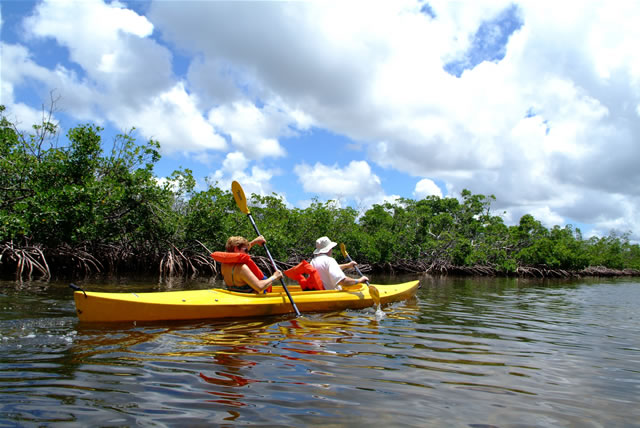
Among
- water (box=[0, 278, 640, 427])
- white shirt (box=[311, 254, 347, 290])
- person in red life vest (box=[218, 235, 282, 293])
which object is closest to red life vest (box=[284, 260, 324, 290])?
white shirt (box=[311, 254, 347, 290])

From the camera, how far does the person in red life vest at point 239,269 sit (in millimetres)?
5211

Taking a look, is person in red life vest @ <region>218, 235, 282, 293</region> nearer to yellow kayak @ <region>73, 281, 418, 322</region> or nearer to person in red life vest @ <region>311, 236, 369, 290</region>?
yellow kayak @ <region>73, 281, 418, 322</region>

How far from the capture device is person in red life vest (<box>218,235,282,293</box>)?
5.21m

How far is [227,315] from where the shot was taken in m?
5.12

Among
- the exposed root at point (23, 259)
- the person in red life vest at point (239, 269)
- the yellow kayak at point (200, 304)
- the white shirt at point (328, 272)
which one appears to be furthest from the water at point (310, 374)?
the exposed root at point (23, 259)

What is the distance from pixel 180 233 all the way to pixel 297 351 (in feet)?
35.4

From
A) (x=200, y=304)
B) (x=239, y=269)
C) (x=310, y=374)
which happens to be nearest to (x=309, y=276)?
(x=239, y=269)

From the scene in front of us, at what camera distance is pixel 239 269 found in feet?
17.6

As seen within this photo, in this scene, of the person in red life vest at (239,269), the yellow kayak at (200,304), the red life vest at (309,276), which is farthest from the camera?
the red life vest at (309,276)

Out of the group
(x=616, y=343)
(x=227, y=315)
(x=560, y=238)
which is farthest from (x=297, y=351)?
(x=560, y=238)

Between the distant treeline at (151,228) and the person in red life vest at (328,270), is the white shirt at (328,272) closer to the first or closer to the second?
the person in red life vest at (328,270)

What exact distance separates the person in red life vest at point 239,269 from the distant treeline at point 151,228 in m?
6.20

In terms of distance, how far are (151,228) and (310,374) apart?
1104cm

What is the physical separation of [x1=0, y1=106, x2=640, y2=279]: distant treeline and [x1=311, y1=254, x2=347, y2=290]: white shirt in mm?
6613
